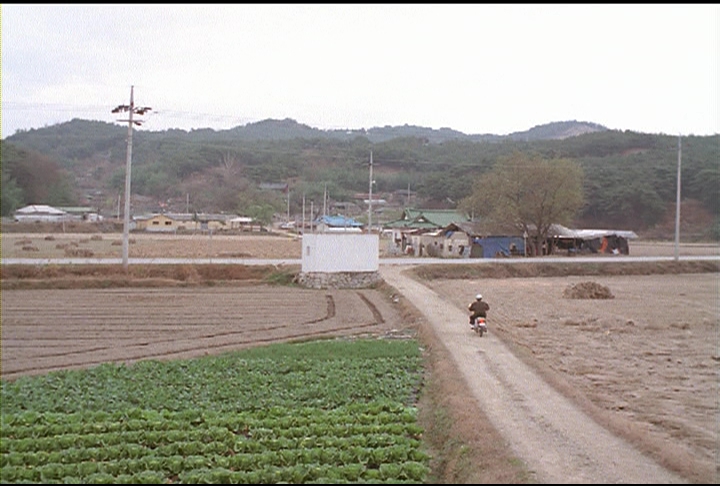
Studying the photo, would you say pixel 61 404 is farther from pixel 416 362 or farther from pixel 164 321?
pixel 164 321

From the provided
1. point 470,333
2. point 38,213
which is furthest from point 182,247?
point 38,213

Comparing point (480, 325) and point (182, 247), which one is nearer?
point (480, 325)

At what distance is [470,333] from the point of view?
17.8 meters

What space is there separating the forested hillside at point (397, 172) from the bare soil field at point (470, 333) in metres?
4.22

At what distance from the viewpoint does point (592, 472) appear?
7441mm

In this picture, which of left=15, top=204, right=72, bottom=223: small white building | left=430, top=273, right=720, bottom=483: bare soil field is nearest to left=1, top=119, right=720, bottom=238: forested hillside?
left=15, top=204, right=72, bottom=223: small white building

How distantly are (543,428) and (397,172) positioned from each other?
65355 mm

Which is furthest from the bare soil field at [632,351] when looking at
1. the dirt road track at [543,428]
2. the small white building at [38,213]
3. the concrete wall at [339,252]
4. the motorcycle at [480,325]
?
the small white building at [38,213]

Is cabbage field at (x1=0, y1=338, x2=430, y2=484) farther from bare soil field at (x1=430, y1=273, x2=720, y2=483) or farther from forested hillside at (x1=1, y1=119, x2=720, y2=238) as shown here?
forested hillside at (x1=1, y1=119, x2=720, y2=238)

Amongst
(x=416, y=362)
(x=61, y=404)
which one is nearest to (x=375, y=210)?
(x=416, y=362)

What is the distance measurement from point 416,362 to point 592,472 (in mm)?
7567

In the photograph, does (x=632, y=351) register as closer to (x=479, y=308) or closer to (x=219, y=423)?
(x=479, y=308)

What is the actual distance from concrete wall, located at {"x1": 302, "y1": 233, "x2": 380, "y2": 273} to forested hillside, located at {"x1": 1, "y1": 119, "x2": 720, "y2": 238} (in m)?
8.49

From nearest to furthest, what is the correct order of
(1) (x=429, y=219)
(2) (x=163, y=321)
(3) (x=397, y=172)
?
(2) (x=163, y=321) → (1) (x=429, y=219) → (3) (x=397, y=172)
